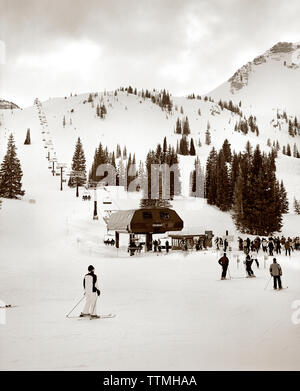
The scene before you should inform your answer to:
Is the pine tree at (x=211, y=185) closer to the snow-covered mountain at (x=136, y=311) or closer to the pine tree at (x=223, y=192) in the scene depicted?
the pine tree at (x=223, y=192)

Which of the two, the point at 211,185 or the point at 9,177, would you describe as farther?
the point at 211,185

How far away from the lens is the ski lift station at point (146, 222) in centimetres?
3541

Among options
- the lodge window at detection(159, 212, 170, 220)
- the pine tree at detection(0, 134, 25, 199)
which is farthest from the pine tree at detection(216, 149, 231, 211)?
the lodge window at detection(159, 212, 170, 220)

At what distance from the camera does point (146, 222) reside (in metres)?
35.8

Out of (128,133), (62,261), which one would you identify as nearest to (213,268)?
(62,261)

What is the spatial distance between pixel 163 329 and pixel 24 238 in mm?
30597

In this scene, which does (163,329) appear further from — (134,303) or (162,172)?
(162,172)

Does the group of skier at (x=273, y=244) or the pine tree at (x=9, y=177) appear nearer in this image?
the group of skier at (x=273, y=244)

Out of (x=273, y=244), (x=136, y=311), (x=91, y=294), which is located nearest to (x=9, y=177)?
(x=273, y=244)
